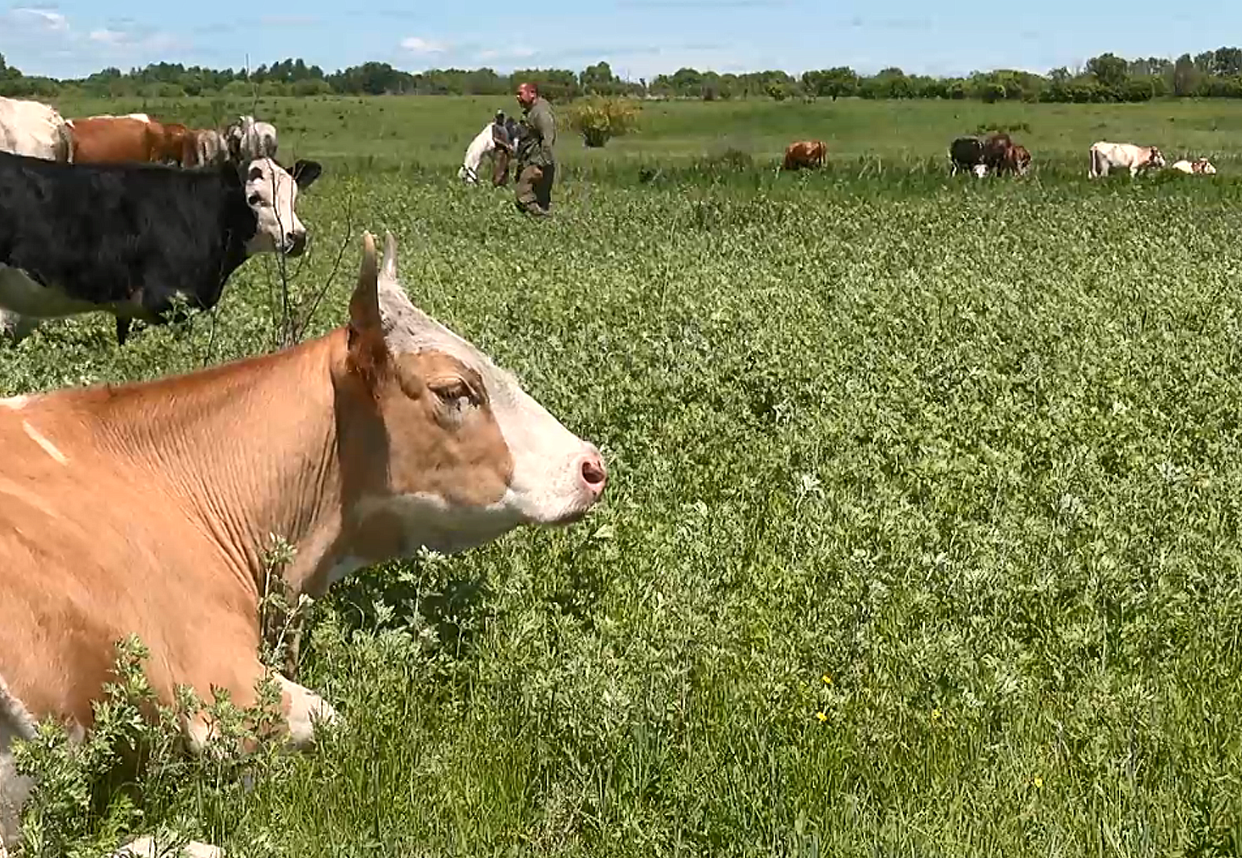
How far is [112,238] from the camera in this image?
12195 millimetres

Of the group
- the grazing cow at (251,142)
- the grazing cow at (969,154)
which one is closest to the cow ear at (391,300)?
the grazing cow at (251,142)

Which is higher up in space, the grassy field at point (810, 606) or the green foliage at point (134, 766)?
the green foliage at point (134, 766)

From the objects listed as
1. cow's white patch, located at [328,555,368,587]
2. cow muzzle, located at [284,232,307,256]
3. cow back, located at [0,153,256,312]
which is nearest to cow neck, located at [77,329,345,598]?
cow's white patch, located at [328,555,368,587]

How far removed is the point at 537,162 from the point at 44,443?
55.5 feet

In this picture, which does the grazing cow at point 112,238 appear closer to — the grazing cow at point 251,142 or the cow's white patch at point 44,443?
the grazing cow at point 251,142

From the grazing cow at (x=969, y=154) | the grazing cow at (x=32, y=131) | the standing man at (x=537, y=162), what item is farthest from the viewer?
the grazing cow at (x=969, y=154)

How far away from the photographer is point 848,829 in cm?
393

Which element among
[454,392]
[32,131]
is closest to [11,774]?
[454,392]

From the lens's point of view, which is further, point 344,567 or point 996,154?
point 996,154

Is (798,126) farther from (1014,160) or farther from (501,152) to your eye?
(501,152)

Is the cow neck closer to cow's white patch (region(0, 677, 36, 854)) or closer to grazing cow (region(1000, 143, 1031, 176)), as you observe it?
cow's white patch (region(0, 677, 36, 854))

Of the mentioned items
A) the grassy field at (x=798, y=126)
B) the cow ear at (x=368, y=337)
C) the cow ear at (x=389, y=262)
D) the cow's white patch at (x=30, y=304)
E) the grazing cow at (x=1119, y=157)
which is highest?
the cow ear at (x=389, y=262)

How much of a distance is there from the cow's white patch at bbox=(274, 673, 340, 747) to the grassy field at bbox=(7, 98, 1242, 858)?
0.27 ft

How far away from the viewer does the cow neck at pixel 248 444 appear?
15.2ft
